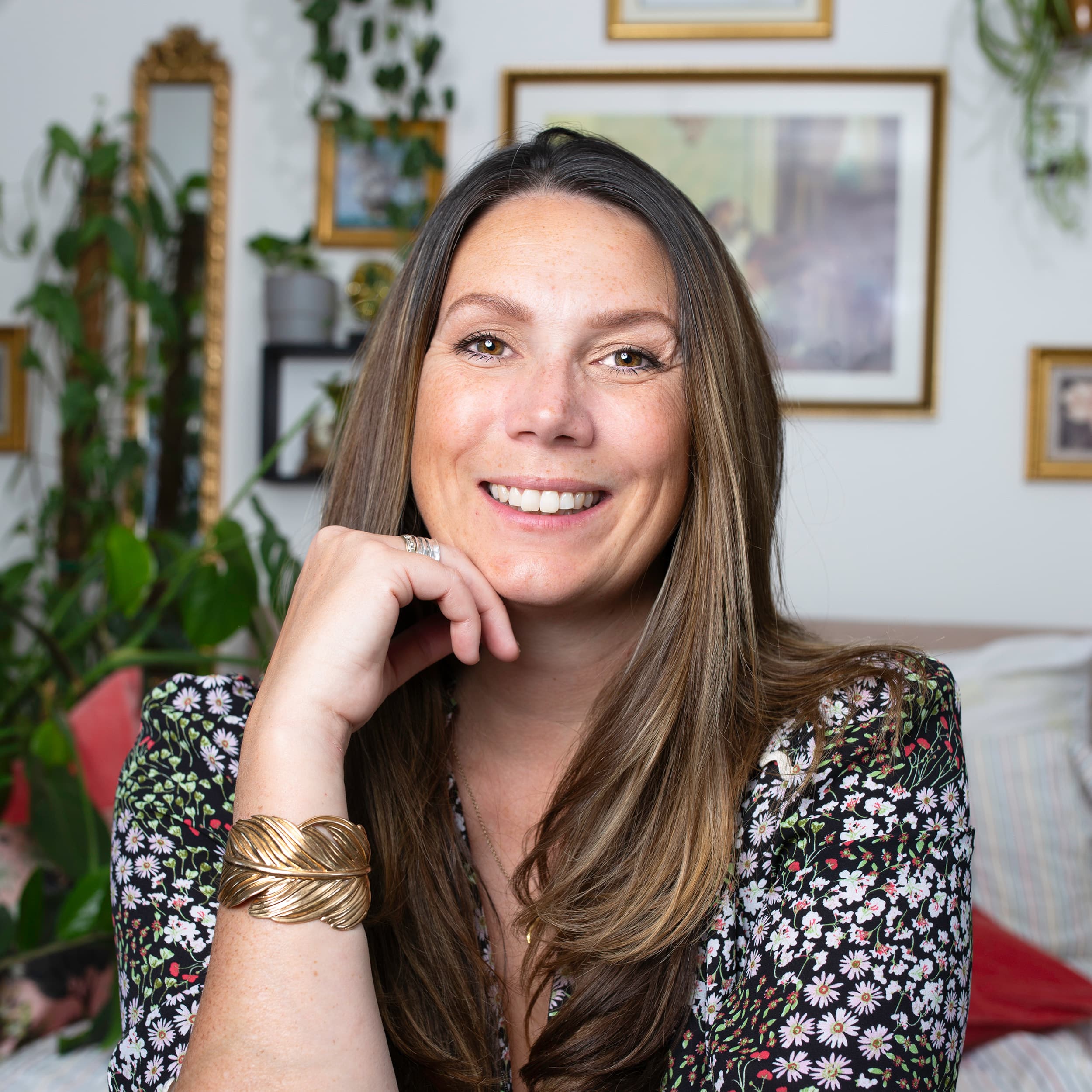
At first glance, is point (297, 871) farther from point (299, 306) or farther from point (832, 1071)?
point (299, 306)

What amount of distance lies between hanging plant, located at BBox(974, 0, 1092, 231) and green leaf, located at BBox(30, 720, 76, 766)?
227 centimetres

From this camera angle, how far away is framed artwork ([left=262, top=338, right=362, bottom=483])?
2508 millimetres

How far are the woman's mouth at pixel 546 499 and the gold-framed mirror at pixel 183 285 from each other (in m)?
1.75

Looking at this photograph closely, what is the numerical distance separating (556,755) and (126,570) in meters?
0.80

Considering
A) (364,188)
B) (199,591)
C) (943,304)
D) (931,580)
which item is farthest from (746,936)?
(364,188)

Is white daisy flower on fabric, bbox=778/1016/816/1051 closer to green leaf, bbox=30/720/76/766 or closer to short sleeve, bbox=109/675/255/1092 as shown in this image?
short sleeve, bbox=109/675/255/1092

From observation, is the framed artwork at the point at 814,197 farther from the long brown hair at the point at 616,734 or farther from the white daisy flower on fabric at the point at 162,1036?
the white daisy flower on fabric at the point at 162,1036

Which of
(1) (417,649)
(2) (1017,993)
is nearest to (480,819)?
(1) (417,649)

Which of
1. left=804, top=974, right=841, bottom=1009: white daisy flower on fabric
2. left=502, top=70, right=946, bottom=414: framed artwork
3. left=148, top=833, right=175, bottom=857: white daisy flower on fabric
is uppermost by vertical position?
left=502, top=70, right=946, bottom=414: framed artwork

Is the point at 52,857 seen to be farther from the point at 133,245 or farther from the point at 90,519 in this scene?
the point at 133,245

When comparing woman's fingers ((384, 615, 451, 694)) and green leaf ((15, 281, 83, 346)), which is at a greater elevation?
green leaf ((15, 281, 83, 346))

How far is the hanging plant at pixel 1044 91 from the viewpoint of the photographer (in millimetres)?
2350

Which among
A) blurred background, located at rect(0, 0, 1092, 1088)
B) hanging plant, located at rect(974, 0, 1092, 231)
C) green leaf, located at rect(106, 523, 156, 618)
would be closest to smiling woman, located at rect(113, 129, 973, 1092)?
green leaf, located at rect(106, 523, 156, 618)

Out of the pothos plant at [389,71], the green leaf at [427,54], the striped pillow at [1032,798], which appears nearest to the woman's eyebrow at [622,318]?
the striped pillow at [1032,798]
